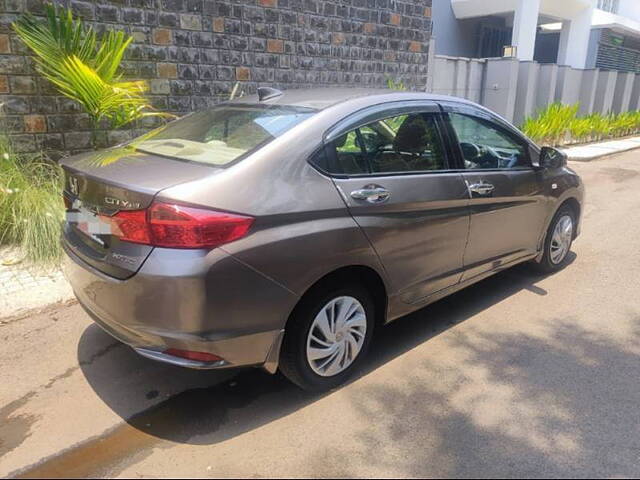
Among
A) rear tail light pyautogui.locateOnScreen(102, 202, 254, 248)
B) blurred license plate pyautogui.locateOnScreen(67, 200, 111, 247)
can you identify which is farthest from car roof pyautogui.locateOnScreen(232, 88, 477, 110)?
blurred license plate pyautogui.locateOnScreen(67, 200, 111, 247)

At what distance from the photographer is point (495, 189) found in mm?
3828

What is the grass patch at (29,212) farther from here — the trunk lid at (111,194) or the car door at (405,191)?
the car door at (405,191)

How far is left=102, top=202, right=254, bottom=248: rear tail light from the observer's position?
2.38m

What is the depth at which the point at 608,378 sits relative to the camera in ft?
10.5

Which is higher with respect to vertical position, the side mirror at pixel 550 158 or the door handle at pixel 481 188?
the side mirror at pixel 550 158

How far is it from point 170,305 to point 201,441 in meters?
0.72

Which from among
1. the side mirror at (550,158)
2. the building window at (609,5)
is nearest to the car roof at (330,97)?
the side mirror at (550,158)

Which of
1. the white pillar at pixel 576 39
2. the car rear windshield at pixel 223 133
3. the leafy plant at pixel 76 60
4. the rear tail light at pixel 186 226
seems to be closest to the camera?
the rear tail light at pixel 186 226

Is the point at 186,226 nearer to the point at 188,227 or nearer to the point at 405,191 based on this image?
the point at 188,227

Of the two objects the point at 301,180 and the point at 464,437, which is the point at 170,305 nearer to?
the point at 301,180

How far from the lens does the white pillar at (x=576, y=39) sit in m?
17.7

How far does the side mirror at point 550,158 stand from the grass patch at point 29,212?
4.20 meters

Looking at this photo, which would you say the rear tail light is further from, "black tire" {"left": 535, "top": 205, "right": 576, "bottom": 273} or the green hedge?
the green hedge

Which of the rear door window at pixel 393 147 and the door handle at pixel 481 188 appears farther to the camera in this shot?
the door handle at pixel 481 188
